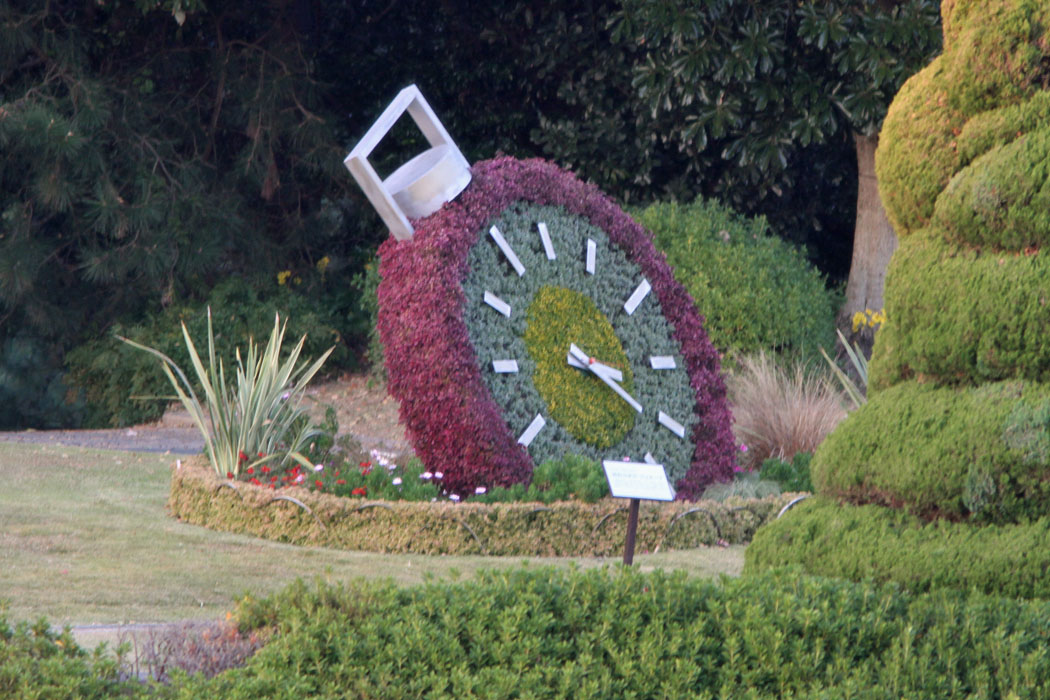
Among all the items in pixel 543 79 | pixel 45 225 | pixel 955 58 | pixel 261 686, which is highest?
pixel 45 225

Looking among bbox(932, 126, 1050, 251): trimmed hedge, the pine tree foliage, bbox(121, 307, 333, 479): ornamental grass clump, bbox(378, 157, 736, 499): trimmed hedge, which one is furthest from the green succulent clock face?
the pine tree foliage

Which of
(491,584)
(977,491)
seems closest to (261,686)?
(491,584)

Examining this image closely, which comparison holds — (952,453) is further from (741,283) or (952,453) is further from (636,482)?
(741,283)

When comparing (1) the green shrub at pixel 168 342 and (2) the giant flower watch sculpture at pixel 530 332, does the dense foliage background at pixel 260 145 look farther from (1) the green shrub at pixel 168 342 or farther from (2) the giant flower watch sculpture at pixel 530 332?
(2) the giant flower watch sculpture at pixel 530 332

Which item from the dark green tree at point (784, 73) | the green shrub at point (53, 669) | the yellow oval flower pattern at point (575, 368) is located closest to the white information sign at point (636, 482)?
the green shrub at point (53, 669)

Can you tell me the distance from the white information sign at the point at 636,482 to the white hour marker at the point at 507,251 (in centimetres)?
262

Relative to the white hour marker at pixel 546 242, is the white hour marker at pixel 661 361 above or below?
below

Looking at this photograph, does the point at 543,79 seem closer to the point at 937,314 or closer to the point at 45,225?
the point at 45,225

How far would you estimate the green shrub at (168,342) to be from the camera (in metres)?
14.4

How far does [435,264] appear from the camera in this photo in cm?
675

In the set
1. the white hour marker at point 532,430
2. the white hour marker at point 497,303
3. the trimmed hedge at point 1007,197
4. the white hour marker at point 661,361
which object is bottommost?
the white hour marker at point 661,361

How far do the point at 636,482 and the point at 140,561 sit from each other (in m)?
2.64

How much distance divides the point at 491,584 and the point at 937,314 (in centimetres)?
192

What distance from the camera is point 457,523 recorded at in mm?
6293
